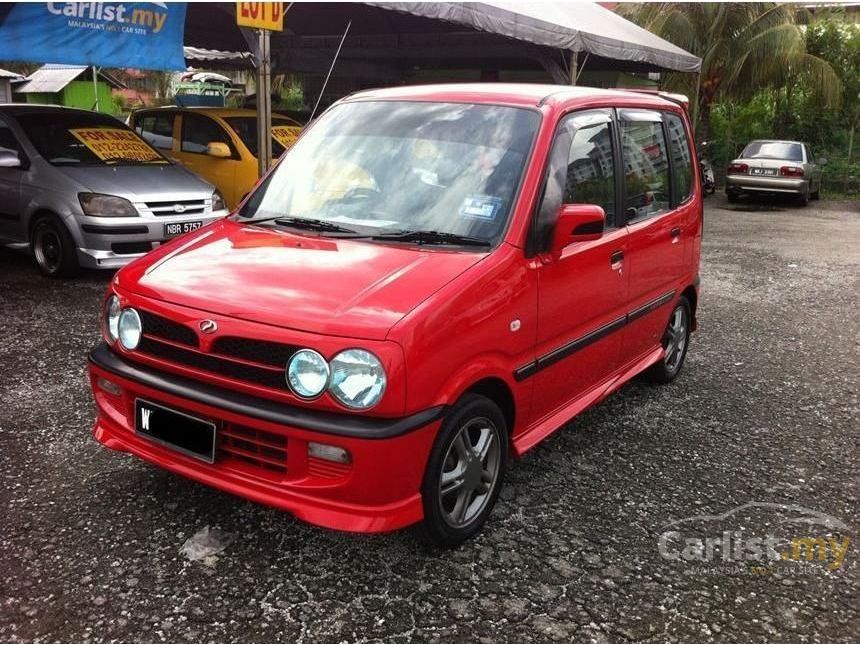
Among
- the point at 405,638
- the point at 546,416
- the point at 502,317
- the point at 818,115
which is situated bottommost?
the point at 405,638

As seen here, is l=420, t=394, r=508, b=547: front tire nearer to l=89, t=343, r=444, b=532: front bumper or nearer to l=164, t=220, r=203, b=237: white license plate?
l=89, t=343, r=444, b=532: front bumper

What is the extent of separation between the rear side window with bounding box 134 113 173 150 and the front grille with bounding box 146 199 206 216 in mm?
2629

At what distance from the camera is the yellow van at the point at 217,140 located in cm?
893

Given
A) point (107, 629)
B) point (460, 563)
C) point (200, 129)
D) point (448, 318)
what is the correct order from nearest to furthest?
1. point (107, 629)
2. point (448, 318)
3. point (460, 563)
4. point (200, 129)

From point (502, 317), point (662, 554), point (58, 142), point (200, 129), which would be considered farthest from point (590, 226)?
point (200, 129)

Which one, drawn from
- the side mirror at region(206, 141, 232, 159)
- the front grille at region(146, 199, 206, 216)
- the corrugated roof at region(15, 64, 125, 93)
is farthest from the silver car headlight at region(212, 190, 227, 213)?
the corrugated roof at region(15, 64, 125, 93)

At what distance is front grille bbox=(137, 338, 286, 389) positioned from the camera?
2.55 meters

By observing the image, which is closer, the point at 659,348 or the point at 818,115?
the point at 659,348

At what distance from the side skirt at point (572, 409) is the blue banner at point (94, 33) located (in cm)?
590

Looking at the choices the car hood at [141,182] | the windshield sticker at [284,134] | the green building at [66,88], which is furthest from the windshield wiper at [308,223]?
the green building at [66,88]

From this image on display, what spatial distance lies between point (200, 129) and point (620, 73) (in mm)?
13825

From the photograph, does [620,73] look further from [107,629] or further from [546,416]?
[107,629]

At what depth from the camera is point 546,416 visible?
→ 136 inches

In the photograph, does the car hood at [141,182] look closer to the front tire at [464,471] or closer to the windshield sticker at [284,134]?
the windshield sticker at [284,134]
